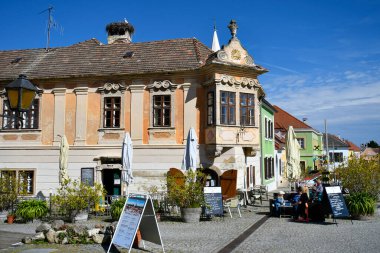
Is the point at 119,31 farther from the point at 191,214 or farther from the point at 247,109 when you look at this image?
the point at 191,214

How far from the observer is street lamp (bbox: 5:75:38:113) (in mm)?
7223

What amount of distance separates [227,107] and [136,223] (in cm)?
1129

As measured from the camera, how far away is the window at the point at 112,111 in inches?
823

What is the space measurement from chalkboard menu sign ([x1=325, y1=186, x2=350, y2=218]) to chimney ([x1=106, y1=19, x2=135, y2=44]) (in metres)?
18.8

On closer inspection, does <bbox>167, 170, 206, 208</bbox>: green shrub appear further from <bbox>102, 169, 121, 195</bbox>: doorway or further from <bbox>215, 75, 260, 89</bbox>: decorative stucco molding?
<bbox>102, 169, 121, 195</bbox>: doorway

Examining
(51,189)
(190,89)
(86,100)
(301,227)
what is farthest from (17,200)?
(301,227)

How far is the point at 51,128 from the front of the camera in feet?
69.9

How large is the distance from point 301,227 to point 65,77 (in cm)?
1448

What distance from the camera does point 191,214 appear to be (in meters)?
14.1

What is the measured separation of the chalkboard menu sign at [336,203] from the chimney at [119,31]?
18846 mm

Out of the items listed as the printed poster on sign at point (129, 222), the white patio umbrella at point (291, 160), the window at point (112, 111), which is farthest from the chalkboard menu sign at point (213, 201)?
the window at point (112, 111)

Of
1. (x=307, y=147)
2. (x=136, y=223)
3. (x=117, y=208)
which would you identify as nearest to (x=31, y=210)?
(x=117, y=208)

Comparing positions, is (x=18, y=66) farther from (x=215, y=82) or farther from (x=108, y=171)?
(x=215, y=82)

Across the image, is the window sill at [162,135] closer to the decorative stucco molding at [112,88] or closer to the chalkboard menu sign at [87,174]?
the decorative stucco molding at [112,88]
